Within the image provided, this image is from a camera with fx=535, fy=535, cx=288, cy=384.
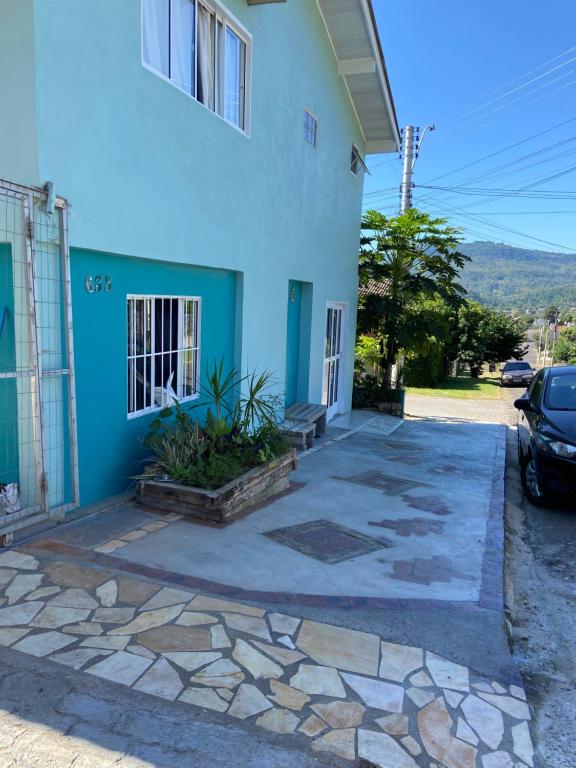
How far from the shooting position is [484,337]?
34875mm

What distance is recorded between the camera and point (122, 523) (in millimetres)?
4762

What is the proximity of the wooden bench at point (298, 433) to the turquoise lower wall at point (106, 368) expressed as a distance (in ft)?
A: 9.98

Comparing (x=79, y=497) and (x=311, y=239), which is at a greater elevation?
(x=311, y=239)

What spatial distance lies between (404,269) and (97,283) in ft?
35.1

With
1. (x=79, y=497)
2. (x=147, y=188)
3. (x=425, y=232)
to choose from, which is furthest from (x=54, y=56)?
(x=425, y=232)

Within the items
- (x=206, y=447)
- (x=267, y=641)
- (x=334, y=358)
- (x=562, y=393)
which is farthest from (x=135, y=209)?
(x=334, y=358)

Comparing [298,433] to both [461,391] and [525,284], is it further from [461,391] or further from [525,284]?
[525,284]

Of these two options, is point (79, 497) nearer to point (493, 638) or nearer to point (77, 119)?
point (77, 119)

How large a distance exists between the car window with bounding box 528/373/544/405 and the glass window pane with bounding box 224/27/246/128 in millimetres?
5455

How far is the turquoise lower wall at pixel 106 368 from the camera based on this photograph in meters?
4.76

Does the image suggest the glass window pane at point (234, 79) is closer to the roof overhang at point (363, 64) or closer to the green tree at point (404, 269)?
the roof overhang at point (363, 64)

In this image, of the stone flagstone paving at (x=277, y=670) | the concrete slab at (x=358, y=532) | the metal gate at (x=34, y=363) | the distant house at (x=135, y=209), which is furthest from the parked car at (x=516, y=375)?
the stone flagstone paving at (x=277, y=670)

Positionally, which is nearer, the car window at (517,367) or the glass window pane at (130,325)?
the glass window pane at (130,325)

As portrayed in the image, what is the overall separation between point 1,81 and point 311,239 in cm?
641
